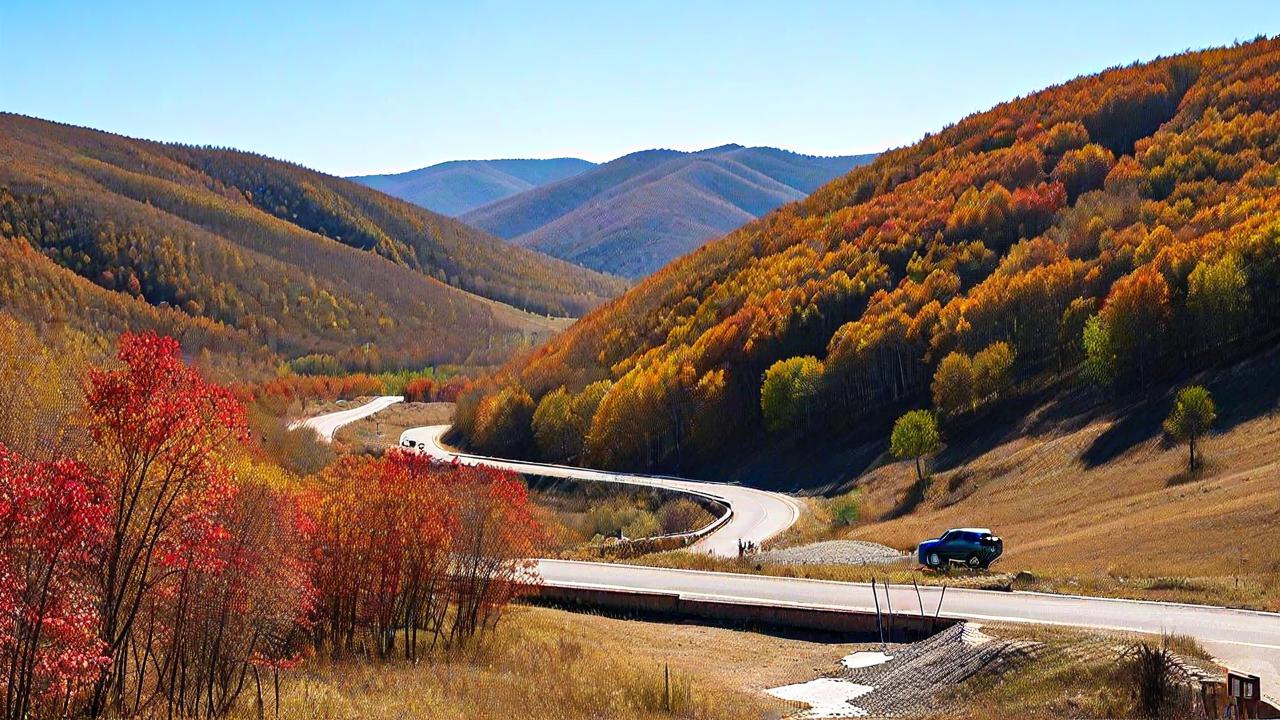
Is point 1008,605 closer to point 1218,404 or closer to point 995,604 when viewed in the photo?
point 995,604

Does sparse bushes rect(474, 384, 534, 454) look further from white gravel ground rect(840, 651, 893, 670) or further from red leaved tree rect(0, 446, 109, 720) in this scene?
red leaved tree rect(0, 446, 109, 720)

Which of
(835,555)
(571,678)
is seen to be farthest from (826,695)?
(835,555)

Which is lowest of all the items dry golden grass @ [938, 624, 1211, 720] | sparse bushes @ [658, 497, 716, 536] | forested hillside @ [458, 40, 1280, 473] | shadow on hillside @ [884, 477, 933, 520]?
dry golden grass @ [938, 624, 1211, 720]

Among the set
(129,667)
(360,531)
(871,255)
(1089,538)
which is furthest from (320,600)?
(871,255)

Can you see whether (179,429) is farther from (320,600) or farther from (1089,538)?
(1089,538)

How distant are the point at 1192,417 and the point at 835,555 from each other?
20.5 meters

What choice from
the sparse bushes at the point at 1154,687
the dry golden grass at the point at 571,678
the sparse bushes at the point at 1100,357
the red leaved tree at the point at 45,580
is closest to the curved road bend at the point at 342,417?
the sparse bushes at the point at 1100,357

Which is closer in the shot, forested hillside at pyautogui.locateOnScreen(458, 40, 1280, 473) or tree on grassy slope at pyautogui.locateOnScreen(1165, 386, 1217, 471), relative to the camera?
tree on grassy slope at pyautogui.locateOnScreen(1165, 386, 1217, 471)

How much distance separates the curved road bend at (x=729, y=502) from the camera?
60891 millimetres

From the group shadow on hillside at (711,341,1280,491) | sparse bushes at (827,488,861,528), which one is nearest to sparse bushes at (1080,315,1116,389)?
shadow on hillside at (711,341,1280,491)

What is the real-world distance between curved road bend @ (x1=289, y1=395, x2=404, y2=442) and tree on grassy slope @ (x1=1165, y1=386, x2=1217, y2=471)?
72665 millimetres

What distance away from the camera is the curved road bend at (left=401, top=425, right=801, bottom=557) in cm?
6089

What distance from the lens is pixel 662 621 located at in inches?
1513

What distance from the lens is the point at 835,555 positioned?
159 ft
